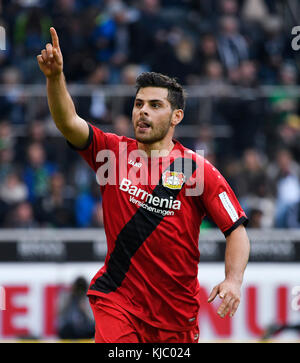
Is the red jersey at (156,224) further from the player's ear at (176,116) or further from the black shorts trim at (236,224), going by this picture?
the player's ear at (176,116)

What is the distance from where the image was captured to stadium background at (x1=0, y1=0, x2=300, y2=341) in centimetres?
1076

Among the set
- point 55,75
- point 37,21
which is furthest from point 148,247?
point 37,21

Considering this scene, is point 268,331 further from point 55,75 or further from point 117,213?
point 55,75

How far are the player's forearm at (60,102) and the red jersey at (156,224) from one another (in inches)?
11.8

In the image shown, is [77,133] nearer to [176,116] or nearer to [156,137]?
[156,137]

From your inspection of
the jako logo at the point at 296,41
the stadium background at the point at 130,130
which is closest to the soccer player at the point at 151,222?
the stadium background at the point at 130,130

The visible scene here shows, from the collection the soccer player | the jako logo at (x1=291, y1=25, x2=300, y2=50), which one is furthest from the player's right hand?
the jako logo at (x1=291, y1=25, x2=300, y2=50)

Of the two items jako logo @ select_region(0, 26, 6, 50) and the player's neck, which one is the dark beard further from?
jako logo @ select_region(0, 26, 6, 50)

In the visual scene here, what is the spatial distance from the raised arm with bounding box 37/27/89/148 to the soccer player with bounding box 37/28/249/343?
0.01m

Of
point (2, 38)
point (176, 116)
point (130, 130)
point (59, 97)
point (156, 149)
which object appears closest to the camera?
point (59, 97)

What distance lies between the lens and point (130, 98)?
13031mm

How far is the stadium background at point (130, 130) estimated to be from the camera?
10758mm

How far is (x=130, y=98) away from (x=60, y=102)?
24.2 feet

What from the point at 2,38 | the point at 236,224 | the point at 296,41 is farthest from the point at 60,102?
the point at 296,41
